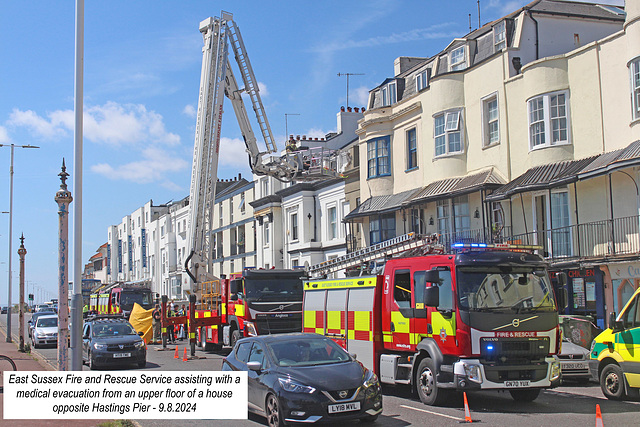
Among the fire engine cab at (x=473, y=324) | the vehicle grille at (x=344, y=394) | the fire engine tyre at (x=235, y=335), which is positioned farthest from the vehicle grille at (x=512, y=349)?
the fire engine tyre at (x=235, y=335)

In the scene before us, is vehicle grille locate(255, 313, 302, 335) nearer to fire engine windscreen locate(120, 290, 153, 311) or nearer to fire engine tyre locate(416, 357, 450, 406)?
fire engine tyre locate(416, 357, 450, 406)

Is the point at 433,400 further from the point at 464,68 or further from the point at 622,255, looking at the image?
the point at 464,68

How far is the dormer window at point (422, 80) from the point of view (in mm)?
28438

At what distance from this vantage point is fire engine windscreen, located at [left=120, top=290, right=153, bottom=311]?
126 feet

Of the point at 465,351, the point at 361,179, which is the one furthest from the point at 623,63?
the point at 361,179

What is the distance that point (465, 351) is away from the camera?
1173 centimetres

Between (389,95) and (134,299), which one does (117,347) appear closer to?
(389,95)

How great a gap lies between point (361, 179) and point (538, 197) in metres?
10.9

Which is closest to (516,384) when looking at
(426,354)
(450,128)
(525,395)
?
(525,395)

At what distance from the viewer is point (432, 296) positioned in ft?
39.5

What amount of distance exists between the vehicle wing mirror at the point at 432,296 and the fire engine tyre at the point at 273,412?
352 centimetres

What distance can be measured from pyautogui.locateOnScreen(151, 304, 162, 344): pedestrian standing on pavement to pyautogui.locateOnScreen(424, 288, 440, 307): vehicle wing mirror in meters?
19.8

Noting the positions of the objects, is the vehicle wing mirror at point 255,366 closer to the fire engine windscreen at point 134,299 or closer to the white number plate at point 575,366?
the white number plate at point 575,366

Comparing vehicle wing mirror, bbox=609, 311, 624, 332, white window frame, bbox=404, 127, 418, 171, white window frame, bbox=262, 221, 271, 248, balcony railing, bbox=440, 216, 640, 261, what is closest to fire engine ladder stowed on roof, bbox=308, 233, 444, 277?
balcony railing, bbox=440, 216, 640, 261
